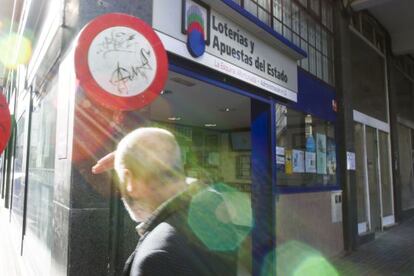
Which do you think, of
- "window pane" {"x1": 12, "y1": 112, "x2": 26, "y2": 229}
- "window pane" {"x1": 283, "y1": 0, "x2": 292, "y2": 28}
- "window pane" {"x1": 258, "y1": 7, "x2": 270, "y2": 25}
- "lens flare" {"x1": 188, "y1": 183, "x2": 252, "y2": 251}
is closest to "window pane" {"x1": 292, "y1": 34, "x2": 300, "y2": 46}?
"window pane" {"x1": 283, "y1": 0, "x2": 292, "y2": 28}

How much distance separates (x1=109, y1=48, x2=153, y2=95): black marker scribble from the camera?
2.36 m

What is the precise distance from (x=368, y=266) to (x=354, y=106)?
3839 millimetres

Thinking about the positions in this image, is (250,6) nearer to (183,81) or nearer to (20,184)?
(183,81)

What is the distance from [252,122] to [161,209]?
4572 mm

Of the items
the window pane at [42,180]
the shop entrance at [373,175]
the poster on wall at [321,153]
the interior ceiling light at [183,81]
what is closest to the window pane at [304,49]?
the poster on wall at [321,153]

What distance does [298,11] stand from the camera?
23.0ft

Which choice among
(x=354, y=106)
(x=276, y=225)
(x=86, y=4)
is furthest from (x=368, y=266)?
(x=86, y=4)

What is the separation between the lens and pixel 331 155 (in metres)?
7.69

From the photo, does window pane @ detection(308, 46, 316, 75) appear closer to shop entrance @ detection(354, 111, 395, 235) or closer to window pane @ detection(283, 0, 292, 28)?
window pane @ detection(283, 0, 292, 28)

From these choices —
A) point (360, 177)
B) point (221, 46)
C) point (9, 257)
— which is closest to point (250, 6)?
point (221, 46)

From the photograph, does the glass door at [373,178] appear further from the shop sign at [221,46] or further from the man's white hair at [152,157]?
the man's white hair at [152,157]

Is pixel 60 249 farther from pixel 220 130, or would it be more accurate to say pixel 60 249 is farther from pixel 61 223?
pixel 220 130

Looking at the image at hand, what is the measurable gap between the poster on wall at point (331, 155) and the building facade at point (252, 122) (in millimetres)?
21

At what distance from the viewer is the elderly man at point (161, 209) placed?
1.28 metres
